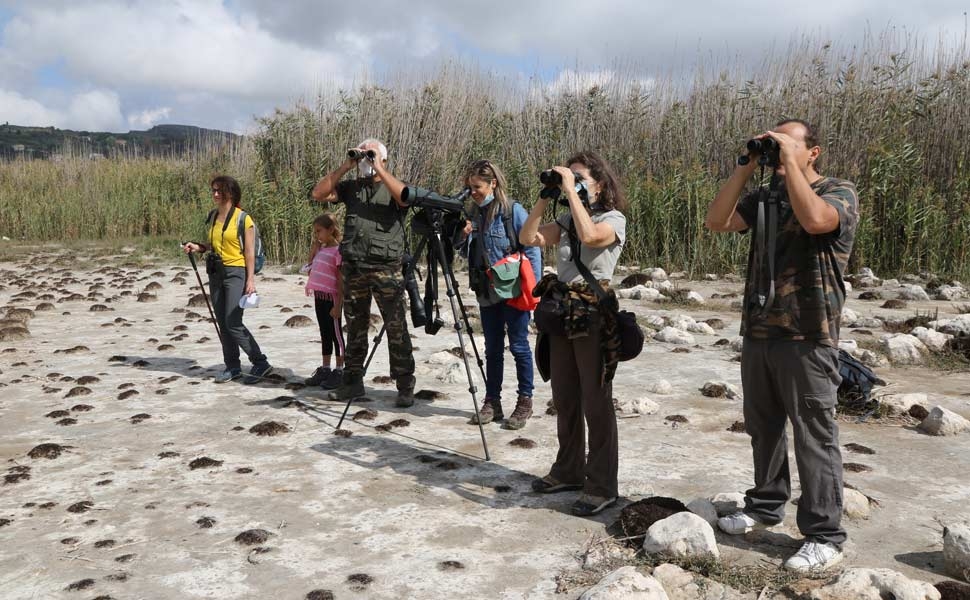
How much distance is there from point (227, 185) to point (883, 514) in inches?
229

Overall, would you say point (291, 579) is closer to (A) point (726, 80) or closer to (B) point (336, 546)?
(B) point (336, 546)

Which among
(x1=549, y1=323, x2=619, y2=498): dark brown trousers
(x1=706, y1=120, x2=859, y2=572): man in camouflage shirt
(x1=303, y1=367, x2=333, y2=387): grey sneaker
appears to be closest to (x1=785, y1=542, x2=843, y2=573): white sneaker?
(x1=706, y1=120, x2=859, y2=572): man in camouflage shirt

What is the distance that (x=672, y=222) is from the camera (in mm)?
14570

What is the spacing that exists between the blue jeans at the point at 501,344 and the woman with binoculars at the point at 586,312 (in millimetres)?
1551

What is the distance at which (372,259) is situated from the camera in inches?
251

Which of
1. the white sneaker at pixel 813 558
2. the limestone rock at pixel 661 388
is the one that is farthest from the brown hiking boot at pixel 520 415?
the white sneaker at pixel 813 558

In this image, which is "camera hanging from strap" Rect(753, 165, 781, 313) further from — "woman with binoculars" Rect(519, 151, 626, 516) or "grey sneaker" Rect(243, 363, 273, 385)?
"grey sneaker" Rect(243, 363, 273, 385)

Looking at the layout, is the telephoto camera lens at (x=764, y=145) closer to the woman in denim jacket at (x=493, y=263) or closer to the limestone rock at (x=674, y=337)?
the woman in denim jacket at (x=493, y=263)

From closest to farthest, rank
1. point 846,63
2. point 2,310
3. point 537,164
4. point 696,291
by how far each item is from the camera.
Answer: point 2,310 < point 696,291 < point 846,63 < point 537,164

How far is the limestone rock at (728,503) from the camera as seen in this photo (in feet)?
13.7

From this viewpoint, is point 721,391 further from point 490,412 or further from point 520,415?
point 490,412

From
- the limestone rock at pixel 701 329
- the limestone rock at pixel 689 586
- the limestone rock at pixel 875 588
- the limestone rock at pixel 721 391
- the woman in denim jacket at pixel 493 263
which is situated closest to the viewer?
the limestone rock at pixel 875 588

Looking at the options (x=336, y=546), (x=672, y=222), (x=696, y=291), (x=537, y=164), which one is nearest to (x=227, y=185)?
(x=336, y=546)

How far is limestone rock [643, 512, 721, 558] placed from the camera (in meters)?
3.64
